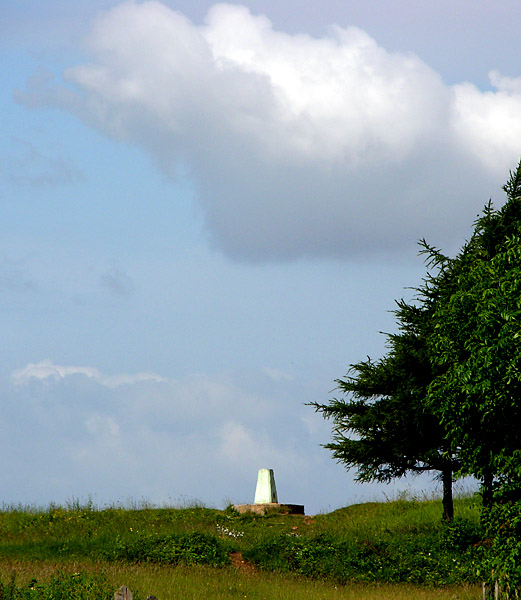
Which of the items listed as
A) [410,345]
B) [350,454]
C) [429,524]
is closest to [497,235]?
[410,345]

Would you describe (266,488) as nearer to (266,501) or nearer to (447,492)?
(266,501)

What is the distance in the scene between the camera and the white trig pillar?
34.0m

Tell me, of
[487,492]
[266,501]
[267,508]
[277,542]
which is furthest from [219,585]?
[266,501]

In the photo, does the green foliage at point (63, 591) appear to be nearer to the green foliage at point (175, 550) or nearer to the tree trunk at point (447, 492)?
the green foliage at point (175, 550)

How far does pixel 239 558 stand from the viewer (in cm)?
2106

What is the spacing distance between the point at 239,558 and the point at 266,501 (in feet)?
42.7

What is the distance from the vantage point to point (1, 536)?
26859 millimetres

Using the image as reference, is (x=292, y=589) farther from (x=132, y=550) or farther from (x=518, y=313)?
(x=518, y=313)

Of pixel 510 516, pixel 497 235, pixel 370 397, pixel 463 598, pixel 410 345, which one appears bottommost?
pixel 463 598

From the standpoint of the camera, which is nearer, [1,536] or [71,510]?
[1,536]

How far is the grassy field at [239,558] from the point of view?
1631 centimetres

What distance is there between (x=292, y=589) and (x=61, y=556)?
787 centimetres

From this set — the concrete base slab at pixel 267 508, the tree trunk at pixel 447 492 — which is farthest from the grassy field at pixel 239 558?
the concrete base slab at pixel 267 508

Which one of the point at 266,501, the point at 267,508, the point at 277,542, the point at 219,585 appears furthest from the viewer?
the point at 266,501
